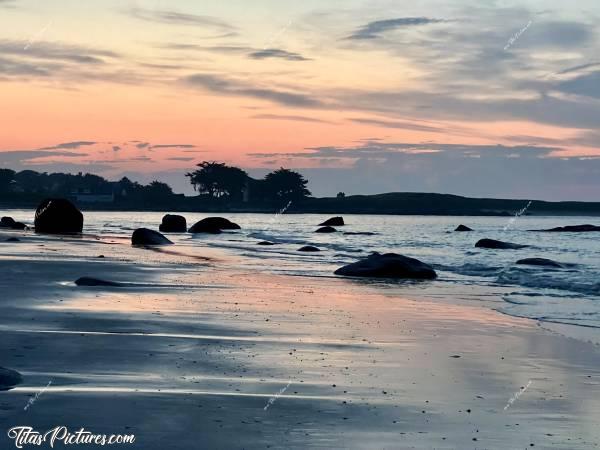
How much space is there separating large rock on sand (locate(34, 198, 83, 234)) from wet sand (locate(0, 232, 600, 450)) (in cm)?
3925

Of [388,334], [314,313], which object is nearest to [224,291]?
[314,313]

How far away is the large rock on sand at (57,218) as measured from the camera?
54.8m

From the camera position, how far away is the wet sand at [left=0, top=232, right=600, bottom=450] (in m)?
6.55

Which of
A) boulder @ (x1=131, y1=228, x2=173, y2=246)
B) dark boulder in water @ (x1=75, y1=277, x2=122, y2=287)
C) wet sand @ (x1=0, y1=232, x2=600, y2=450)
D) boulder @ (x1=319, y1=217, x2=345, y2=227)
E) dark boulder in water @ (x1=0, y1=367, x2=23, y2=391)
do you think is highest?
dark boulder in water @ (x1=0, y1=367, x2=23, y2=391)

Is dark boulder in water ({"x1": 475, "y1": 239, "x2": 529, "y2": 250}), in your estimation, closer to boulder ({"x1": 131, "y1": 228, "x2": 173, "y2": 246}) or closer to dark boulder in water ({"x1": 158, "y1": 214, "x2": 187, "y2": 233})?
boulder ({"x1": 131, "y1": 228, "x2": 173, "y2": 246})

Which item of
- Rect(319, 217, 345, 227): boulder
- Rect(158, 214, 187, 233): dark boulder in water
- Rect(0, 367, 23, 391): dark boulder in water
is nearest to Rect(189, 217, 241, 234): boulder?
Rect(158, 214, 187, 233): dark boulder in water

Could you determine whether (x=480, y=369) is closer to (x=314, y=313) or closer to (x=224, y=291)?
(x=314, y=313)

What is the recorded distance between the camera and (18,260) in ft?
85.0

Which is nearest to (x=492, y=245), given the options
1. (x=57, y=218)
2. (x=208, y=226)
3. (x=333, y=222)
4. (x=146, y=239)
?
(x=146, y=239)

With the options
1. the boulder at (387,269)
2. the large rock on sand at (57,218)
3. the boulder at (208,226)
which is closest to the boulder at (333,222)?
the boulder at (208,226)

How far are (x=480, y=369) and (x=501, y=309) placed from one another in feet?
24.5

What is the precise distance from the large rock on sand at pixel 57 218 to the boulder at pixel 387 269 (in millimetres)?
33858

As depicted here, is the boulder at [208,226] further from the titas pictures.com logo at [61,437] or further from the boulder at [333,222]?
the titas pictures.com logo at [61,437]

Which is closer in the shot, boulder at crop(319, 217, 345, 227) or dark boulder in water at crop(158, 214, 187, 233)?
dark boulder in water at crop(158, 214, 187, 233)
